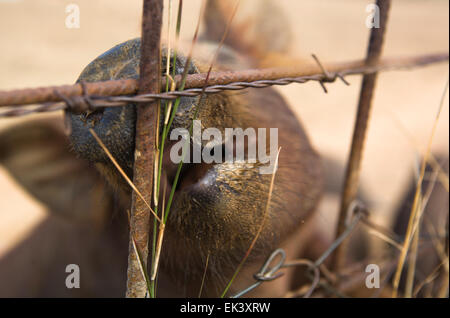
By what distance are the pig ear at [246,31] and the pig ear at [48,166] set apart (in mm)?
746

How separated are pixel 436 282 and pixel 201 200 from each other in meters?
1.10

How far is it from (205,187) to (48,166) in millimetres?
835

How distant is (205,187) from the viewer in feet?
2.59

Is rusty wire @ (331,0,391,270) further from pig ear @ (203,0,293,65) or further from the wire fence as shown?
pig ear @ (203,0,293,65)

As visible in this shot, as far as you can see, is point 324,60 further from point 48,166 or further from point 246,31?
point 48,166

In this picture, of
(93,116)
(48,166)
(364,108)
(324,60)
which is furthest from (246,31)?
(324,60)

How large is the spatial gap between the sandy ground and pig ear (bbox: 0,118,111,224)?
0.34 feet

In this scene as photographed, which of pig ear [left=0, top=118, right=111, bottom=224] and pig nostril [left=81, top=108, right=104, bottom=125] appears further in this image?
pig ear [left=0, top=118, right=111, bottom=224]

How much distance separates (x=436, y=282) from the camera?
4.90 feet

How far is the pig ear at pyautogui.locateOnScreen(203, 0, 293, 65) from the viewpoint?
72.2 inches

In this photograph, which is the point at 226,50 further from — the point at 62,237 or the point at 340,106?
the point at 340,106

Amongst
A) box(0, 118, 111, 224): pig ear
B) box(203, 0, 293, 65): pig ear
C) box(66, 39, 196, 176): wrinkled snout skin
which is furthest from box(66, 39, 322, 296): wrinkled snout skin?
box(203, 0, 293, 65): pig ear

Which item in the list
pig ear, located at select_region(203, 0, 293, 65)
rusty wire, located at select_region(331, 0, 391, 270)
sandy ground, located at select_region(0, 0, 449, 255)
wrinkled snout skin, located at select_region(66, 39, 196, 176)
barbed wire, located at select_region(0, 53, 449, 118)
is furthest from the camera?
sandy ground, located at select_region(0, 0, 449, 255)

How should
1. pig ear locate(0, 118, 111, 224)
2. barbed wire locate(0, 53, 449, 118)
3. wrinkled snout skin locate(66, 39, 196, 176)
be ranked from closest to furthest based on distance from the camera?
barbed wire locate(0, 53, 449, 118) < wrinkled snout skin locate(66, 39, 196, 176) < pig ear locate(0, 118, 111, 224)
